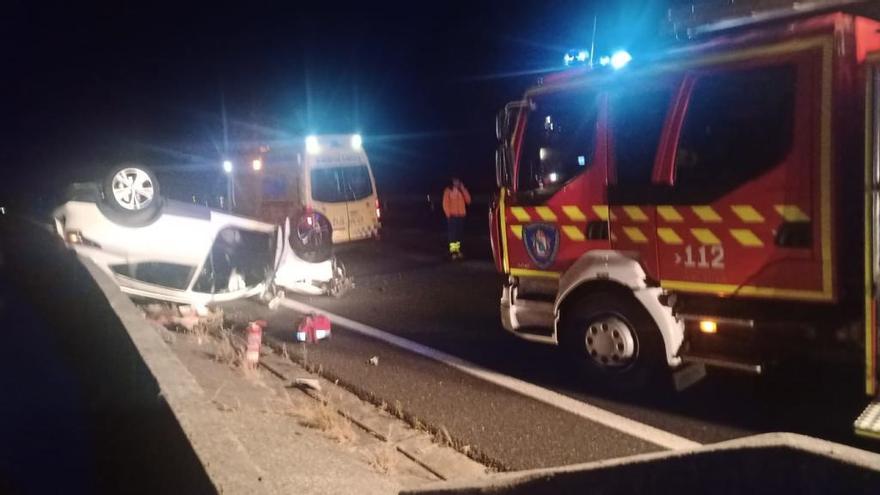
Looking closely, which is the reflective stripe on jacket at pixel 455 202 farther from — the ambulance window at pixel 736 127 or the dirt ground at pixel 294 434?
the ambulance window at pixel 736 127

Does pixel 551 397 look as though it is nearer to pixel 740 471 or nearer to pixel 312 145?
pixel 740 471

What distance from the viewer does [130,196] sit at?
27.3ft

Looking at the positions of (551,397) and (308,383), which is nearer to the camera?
(551,397)

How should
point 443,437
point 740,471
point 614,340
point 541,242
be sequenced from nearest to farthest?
point 740,471 < point 443,437 < point 614,340 < point 541,242

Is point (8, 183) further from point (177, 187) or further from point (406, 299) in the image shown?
point (406, 299)

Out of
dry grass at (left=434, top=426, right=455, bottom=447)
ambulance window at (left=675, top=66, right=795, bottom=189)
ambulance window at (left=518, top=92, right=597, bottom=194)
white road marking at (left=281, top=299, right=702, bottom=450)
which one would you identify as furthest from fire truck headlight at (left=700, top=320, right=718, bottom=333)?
dry grass at (left=434, top=426, right=455, bottom=447)

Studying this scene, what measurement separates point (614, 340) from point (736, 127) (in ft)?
5.99

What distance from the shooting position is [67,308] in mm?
7680

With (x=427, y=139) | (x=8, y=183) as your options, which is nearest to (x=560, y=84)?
(x=427, y=139)

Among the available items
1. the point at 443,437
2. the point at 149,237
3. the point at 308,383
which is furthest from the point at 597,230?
the point at 149,237

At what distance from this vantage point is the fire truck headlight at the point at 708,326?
17.4 ft

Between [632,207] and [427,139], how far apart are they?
3426 centimetres

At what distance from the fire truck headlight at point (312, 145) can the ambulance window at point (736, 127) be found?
9.73m

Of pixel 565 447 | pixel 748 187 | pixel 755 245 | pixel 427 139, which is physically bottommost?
pixel 565 447
